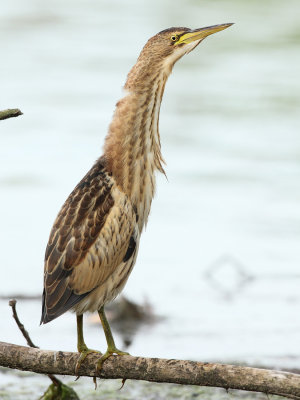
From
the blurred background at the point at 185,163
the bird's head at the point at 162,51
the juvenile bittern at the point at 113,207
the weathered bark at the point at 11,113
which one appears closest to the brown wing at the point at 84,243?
the juvenile bittern at the point at 113,207

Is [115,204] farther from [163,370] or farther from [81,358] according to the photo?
[163,370]

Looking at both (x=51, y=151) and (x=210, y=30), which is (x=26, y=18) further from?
(x=210, y=30)

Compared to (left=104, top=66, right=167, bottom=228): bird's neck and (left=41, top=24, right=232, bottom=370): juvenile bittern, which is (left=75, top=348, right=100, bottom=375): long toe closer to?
(left=41, top=24, right=232, bottom=370): juvenile bittern

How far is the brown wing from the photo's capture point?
3439 millimetres

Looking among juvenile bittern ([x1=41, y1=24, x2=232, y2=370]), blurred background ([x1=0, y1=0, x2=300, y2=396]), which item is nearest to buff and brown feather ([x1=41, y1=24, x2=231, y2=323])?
juvenile bittern ([x1=41, y1=24, x2=232, y2=370])

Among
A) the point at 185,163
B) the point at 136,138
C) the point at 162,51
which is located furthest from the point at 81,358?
the point at 185,163

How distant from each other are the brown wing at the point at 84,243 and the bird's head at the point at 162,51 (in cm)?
36

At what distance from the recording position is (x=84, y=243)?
348 cm

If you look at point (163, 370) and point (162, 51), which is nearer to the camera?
point (163, 370)

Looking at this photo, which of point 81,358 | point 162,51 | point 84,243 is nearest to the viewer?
point 81,358

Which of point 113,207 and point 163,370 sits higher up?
→ point 113,207

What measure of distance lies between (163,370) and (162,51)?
3.57 feet

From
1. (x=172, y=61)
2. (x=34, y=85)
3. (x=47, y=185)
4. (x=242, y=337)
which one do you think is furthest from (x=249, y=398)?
(x=34, y=85)

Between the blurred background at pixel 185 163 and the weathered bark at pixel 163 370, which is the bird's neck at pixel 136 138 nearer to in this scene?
the weathered bark at pixel 163 370
